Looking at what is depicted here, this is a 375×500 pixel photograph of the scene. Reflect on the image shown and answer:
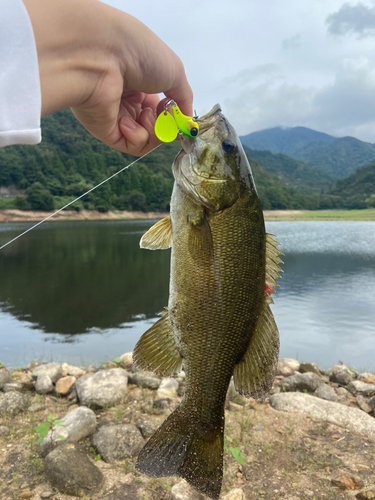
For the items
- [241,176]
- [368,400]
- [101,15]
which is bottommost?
[368,400]

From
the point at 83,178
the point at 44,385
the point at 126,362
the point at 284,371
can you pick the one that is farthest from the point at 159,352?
the point at 83,178

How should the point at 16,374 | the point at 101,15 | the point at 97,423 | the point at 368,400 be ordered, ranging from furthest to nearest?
the point at 16,374, the point at 368,400, the point at 97,423, the point at 101,15

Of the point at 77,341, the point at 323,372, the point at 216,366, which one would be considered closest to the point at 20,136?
the point at 216,366

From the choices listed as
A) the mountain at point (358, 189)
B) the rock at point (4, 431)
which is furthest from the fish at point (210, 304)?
the mountain at point (358, 189)

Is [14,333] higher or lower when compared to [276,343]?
lower

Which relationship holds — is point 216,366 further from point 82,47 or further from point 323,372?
point 323,372

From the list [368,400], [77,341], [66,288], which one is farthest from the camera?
[66,288]
